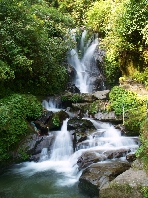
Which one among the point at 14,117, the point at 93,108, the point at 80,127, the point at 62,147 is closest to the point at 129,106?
the point at 93,108

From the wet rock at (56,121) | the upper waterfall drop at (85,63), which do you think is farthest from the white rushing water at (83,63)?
the wet rock at (56,121)

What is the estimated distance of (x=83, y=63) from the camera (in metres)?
16.4

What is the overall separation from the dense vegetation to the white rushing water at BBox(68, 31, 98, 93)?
3.62 ft

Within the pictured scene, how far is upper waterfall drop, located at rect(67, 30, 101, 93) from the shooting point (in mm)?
15161

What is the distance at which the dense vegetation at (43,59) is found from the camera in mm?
9812

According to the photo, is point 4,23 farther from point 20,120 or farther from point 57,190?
→ point 57,190

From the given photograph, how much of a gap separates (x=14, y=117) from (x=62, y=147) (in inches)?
83.6

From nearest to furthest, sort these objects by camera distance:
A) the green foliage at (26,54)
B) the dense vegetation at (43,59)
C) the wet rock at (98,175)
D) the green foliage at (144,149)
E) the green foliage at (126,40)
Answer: the green foliage at (144,149) → the wet rock at (98,175) → the dense vegetation at (43,59) → the green foliage at (26,54) → the green foliage at (126,40)

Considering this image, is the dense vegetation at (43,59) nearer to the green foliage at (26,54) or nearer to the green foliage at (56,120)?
the green foliage at (26,54)

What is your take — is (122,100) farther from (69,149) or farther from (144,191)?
(144,191)

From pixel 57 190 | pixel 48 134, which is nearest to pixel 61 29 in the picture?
pixel 48 134

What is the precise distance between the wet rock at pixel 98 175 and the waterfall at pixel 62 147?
5.62ft

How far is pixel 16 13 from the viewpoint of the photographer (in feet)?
36.1

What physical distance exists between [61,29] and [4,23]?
5.77m
